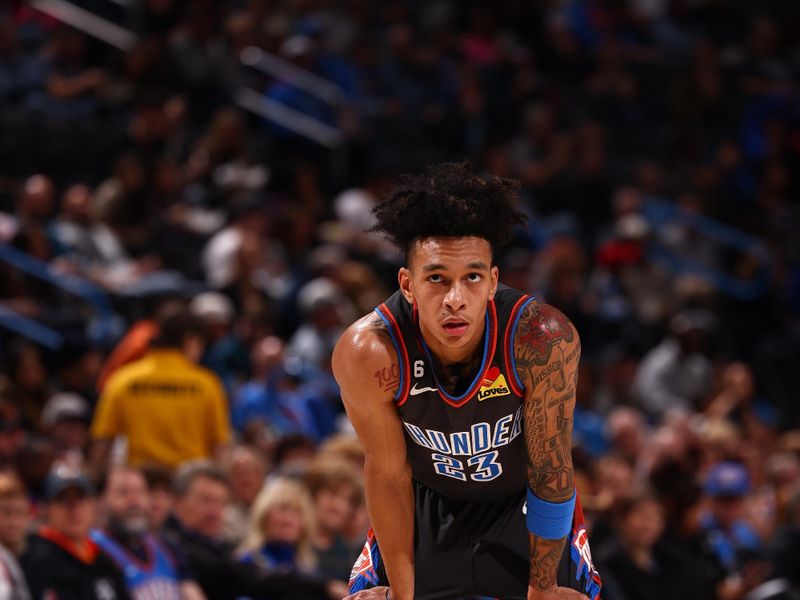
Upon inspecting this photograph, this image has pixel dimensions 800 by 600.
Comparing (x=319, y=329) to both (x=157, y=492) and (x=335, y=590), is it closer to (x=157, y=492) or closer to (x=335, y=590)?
(x=157, y=492)

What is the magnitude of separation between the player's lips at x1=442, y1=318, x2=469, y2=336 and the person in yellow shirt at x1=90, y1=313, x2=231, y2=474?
424 cm

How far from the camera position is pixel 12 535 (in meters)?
6.17

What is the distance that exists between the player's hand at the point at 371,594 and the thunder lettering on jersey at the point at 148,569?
2.38 metres

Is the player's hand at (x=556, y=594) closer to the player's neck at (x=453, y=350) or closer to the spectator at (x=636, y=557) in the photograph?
the player's neck at (x=453, y=350)

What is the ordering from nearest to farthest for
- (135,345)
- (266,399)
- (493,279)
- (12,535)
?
(493,279)
(12,535)
(135,345)
(266,399)

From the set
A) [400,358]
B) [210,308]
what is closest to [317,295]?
[210,308]

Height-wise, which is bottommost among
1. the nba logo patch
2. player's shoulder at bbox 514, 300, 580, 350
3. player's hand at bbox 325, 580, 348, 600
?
player's hand at bbox 325, 580, 348, 600

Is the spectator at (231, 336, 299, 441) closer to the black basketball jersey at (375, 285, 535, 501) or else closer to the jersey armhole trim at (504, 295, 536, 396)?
the black basketball jersey at (375, 285, 535, 501)

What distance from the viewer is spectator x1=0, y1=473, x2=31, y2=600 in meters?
5.89

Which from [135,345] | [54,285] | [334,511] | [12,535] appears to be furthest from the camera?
[54,285]

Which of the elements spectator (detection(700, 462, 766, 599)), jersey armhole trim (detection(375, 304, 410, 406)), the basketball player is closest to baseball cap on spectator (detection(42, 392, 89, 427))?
spectator (detection(700, 462, 766, 599))

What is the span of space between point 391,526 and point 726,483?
17.0 ft

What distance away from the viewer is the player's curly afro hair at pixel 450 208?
13.5ft

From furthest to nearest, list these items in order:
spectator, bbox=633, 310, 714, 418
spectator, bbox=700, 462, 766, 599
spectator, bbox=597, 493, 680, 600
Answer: spectator, bbox=633, 310, 714, 418 < spectator, bbox=700, 462, 766, 599 < spectator, bbox=597, 493, 680, 600
